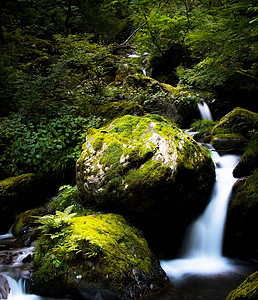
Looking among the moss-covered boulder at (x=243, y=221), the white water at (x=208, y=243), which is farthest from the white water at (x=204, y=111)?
the moss-covered boulder at (x=243, y=221)

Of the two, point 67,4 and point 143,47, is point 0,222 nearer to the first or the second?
point 143,47

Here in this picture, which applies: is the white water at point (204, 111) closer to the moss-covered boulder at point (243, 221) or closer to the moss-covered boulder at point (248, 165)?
the moss-covered boulder at point (248, 165)

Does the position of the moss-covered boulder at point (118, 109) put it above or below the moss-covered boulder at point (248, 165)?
above

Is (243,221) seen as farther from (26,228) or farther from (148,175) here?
(26,228)

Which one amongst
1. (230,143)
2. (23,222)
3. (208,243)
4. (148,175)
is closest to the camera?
(148,175)

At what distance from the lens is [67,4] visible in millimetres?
12547

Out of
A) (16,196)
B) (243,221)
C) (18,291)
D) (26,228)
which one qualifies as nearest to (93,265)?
(18,291)

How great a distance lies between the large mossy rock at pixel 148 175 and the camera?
3482mm

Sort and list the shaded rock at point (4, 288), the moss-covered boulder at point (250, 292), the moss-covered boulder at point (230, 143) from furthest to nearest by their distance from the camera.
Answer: the moss-covered boulder at point (230, 143)
the shaded rock at point (4, 288)
the moss-covered boulder at point (250, 292)

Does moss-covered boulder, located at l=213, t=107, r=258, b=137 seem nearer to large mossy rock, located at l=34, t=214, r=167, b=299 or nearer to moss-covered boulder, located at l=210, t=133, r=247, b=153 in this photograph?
moss-covered boulder, located at l=210, t=133, r=247, b=153

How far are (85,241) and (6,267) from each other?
1235 mm

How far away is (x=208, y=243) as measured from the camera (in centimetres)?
405

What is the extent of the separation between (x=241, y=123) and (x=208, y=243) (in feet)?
13.4

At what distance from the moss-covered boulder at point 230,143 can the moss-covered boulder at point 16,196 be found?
5.06 meters
